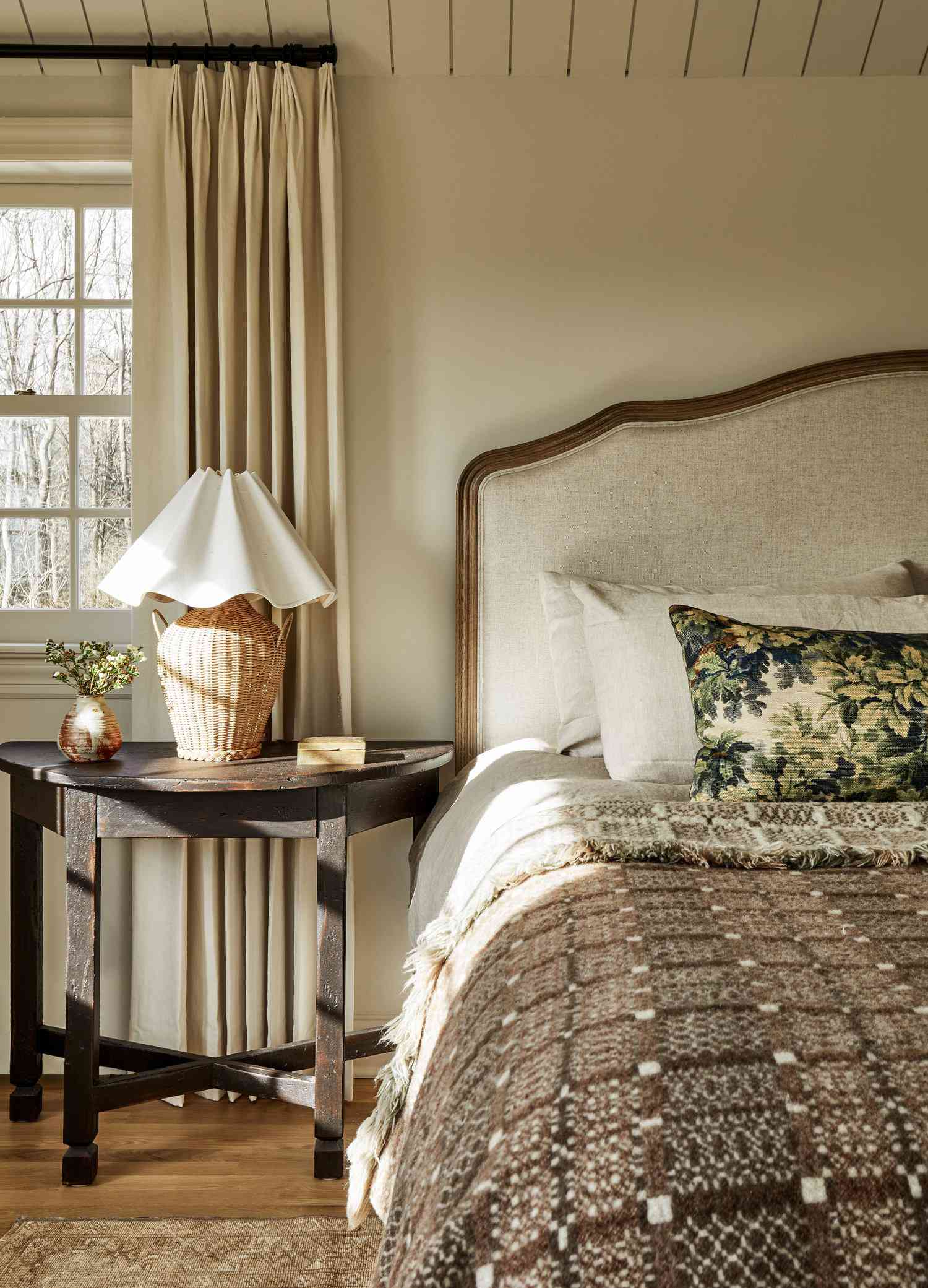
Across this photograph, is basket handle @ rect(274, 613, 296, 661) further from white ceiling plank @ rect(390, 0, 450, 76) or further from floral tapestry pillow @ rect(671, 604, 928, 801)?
white ceiling plank @ rect(390, 0, 450, 76)

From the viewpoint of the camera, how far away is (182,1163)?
189 centimetres

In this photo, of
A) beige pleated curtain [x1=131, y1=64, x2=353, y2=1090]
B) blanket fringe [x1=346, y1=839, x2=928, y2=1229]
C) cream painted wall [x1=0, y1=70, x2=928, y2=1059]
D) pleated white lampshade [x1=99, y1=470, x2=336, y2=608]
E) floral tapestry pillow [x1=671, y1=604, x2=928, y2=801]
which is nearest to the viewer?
blanket fringe [x1=346, y1=839, x2=928, y2=1229]

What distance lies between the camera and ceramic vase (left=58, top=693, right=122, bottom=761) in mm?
1889

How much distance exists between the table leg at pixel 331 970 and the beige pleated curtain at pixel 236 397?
357mm

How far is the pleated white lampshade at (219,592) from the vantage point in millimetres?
1871

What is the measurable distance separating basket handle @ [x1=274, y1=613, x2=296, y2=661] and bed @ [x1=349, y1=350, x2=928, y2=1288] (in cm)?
48

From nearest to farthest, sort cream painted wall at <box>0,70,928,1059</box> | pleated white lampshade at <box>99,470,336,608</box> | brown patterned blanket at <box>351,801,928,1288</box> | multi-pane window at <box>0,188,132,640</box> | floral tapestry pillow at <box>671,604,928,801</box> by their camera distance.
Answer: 1. brown patterned blanket at <box>351,801,928,1288</box>
2. floral tapestry pillow at <box>671,604,928,801</box>
3. pleated white lampshade at <box>99,470,336,608</box>
4. cream painted wall at <box>0,70,928,1059</box>
5. multi-pane window at <box>0,188,132,640</box>

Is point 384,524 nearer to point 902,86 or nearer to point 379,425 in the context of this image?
point 379,425

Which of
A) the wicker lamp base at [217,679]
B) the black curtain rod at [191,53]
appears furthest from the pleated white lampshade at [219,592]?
the black curtain rod at [191,53]

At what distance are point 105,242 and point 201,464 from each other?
0.70 meters

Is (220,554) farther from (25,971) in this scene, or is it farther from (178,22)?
(178,22)

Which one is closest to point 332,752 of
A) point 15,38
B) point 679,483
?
point 679,483

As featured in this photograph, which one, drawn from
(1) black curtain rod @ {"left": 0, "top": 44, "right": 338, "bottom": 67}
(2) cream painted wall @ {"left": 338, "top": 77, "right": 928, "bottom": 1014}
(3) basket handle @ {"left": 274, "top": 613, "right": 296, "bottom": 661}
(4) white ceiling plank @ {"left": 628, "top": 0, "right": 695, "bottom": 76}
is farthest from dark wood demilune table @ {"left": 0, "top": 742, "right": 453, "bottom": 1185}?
(4) white ceiling plank @ {"left": 628, "top": 0, "right": 695, "bottom": 76}

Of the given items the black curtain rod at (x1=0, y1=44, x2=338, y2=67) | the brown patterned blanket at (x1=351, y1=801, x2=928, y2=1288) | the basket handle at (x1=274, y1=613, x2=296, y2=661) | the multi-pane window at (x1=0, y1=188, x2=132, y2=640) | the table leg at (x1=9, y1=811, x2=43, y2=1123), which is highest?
the black curtain rod at (x1=0, y1=44, x2=338, y2=67)
